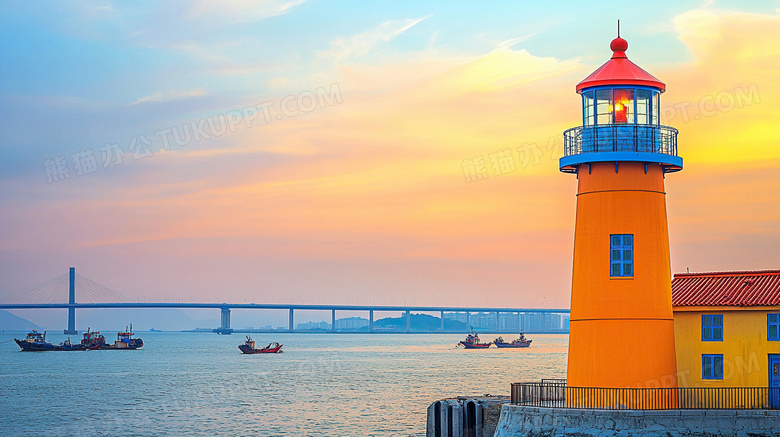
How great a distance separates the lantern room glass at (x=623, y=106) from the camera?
24.1 meters

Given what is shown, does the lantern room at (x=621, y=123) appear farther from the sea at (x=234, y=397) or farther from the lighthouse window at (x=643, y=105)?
the sea at (x=234, y=397)

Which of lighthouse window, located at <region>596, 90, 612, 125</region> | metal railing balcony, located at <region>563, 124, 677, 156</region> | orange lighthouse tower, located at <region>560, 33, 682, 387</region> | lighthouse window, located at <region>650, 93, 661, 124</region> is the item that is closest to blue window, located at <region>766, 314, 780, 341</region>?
orange lighthouse tower, located at <region>560, 33, 682, 387</region>

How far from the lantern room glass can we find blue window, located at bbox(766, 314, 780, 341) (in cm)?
560

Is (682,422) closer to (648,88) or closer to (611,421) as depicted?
(611,421)

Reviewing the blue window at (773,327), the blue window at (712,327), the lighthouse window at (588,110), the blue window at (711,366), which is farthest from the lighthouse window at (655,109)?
the blue window at (711,366)

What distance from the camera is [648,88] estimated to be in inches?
949

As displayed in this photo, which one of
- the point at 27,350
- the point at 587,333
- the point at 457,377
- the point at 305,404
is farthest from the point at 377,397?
the point at 27,350

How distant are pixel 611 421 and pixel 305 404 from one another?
123ft

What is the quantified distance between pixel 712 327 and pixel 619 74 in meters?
6.97

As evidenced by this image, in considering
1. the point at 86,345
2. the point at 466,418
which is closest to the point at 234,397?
the point at 466,418

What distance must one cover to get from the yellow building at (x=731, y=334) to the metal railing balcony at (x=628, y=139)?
4191mm

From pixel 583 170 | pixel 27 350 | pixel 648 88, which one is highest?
pixel 648 88

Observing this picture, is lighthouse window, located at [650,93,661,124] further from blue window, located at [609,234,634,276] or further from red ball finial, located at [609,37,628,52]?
blue window, located at [609,234,634,276]

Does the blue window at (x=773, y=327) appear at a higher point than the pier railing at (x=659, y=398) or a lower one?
higher
